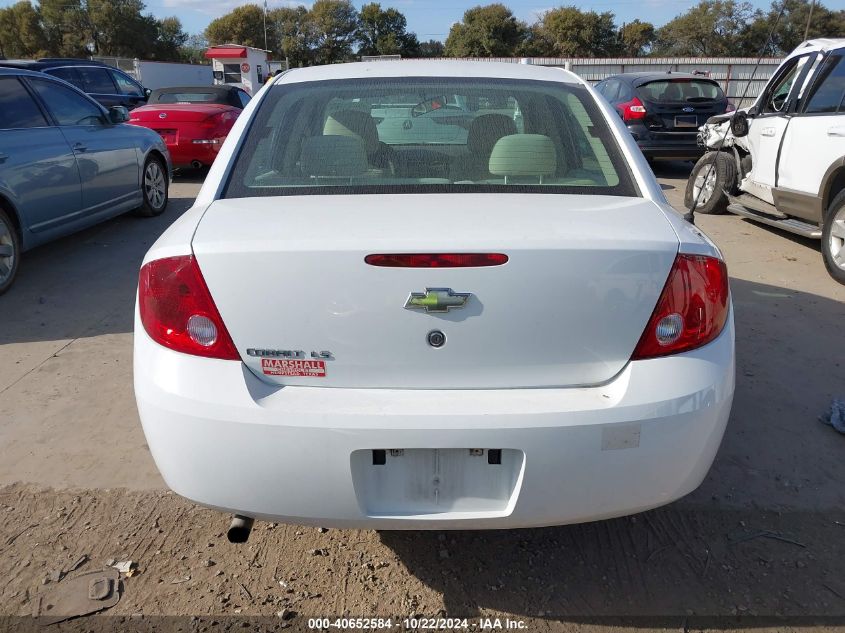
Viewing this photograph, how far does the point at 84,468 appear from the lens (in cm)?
300

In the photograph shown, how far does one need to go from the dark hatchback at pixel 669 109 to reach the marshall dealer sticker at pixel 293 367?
9645 millimetres

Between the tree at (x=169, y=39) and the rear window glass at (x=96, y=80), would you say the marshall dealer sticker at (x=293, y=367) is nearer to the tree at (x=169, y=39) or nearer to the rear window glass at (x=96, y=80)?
the rear window glass at (x=96, y=80)

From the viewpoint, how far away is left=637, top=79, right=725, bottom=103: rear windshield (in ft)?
36.0

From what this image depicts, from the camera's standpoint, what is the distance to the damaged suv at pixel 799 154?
564 centimetres

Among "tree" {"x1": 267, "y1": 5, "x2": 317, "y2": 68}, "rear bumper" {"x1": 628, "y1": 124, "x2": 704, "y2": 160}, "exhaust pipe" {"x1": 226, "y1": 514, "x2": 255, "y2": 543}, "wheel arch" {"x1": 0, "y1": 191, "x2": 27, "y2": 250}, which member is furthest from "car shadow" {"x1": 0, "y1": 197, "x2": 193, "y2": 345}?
"tree" {"x1": 267, "y1": 5, "x2": 317, "y2": 68}

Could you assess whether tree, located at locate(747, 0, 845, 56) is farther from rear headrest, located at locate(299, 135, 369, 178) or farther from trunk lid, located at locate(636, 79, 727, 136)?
rear headrest, located at locate(299, 135, 369, 178)

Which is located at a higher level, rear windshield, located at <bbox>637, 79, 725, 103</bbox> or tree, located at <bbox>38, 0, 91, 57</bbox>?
tree, located at <bbox>38, 0, 91, 57</bbox>

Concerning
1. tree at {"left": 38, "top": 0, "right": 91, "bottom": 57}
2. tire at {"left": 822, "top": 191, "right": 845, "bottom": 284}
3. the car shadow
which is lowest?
the car shadow

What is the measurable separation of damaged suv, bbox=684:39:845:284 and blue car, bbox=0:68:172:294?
5.22m

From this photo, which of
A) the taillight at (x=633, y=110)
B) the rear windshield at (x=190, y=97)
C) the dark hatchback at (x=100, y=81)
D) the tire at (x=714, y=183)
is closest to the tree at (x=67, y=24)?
the dark hatchback at (x=100, y=81)

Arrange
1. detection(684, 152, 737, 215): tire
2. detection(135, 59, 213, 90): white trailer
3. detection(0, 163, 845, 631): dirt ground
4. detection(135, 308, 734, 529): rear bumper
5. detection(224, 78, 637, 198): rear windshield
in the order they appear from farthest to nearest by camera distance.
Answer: detection(135, 59, 213, 90): white trailer → detection(684, 152, 737, 215): tire → detection(224, 78, 637, 198): rear windshield → detection(0, 163, 845, 631): dirt ground → detection(135, 308, 734, 529): rear bumper

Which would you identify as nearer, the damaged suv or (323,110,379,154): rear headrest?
(323,110,379,154): rear headrest

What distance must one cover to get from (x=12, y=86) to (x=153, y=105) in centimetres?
520

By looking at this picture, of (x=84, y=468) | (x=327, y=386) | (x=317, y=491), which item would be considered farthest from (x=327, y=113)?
(x=84, y=468)
